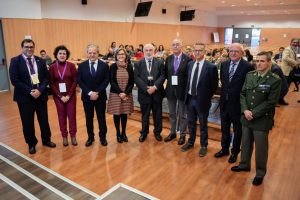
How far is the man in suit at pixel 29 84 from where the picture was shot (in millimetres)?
3270

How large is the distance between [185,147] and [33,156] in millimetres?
2210

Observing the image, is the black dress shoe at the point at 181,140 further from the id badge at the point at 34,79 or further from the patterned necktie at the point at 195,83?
the id badge at the point at 34,79

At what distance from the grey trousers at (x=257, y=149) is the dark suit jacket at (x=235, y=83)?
0.34 meters

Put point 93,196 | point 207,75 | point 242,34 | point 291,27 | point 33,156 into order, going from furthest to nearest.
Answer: point 242,34 < point 291,27 < point 33,156 < point 207,75 < point 93,196

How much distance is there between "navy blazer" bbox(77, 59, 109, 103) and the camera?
3.52 meters

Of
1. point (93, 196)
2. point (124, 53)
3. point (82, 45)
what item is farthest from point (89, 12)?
point (93, 196)

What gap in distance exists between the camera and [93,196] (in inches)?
101

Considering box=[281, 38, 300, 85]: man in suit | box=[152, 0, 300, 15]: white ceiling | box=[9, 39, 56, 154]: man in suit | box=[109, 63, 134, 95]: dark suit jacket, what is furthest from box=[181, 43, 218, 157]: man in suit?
box=[152, 0, 300, 15]: white ceiling

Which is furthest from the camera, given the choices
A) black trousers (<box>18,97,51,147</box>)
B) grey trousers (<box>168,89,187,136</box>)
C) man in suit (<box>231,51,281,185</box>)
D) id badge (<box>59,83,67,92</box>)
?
grey trousers (<box>168,89,187,136</box>)

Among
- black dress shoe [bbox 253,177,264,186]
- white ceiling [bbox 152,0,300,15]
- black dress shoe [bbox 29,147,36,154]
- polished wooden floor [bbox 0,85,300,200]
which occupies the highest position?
white ceiling [bbox 152,0,300,15]

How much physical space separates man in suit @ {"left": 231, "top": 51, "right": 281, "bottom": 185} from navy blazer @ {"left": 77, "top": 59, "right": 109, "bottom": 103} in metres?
1.93

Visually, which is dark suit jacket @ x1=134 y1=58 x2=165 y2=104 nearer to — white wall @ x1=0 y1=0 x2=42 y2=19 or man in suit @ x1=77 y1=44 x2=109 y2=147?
man in suit @ x1=77 y1=44 x2=109 y2=147

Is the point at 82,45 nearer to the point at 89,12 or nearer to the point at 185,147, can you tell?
the point at 89,12

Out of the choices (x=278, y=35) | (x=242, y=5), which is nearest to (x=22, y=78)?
(x=242, y=5)
